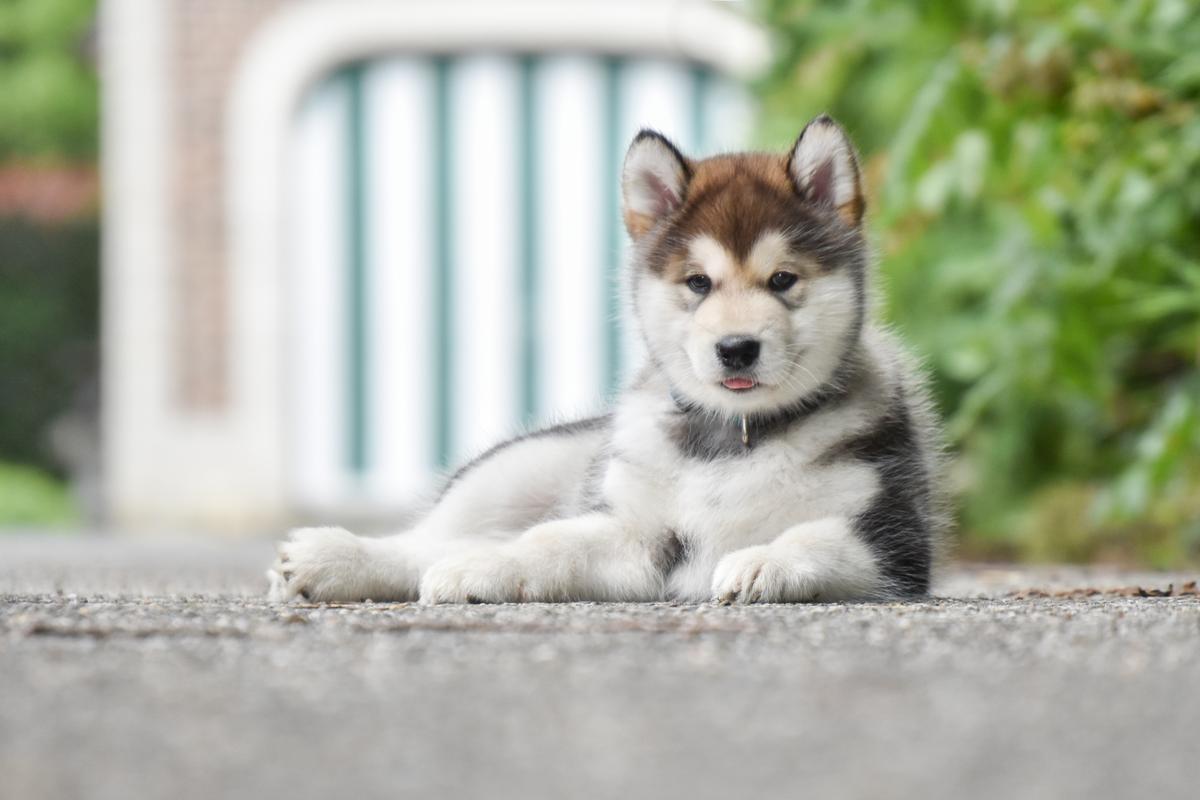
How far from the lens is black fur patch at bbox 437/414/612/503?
4039mm

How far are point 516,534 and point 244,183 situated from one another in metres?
8.72

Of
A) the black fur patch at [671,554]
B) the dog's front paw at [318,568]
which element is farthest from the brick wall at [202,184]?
the black fur patch at [671,554]

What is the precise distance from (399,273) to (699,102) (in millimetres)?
2532

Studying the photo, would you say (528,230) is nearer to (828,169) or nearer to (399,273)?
(399,273)

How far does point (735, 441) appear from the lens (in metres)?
3.43

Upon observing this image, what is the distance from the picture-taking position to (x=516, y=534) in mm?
3932

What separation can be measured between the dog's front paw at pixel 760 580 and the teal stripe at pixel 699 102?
9290 mm

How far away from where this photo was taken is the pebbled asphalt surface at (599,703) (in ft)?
5.48

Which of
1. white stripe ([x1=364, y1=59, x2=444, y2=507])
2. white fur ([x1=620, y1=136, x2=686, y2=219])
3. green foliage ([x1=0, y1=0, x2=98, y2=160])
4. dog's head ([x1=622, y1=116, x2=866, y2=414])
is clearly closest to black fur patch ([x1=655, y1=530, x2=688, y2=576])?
dog's head ([x1=622, y1=116, x2=866, y2=414])

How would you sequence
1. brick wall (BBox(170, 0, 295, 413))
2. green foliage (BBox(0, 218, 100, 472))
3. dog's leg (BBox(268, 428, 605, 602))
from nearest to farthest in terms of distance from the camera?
dog's leg (BBox(268, 428, 605, 602)), brick wall (BBox(170, 0, 295, 413)), green foliage (BBox(0, 218, 100, 472))

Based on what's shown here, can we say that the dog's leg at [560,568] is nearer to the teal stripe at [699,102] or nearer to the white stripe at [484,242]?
the white stripe at [484,242]

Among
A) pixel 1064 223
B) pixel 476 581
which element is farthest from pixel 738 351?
pixel 1064 223

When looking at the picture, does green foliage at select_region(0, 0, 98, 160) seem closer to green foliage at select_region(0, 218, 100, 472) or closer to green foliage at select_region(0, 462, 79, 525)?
green foliage at select_region(0, 218, 100, 472)

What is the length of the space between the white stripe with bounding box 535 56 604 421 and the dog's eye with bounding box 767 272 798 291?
8.81 meters
